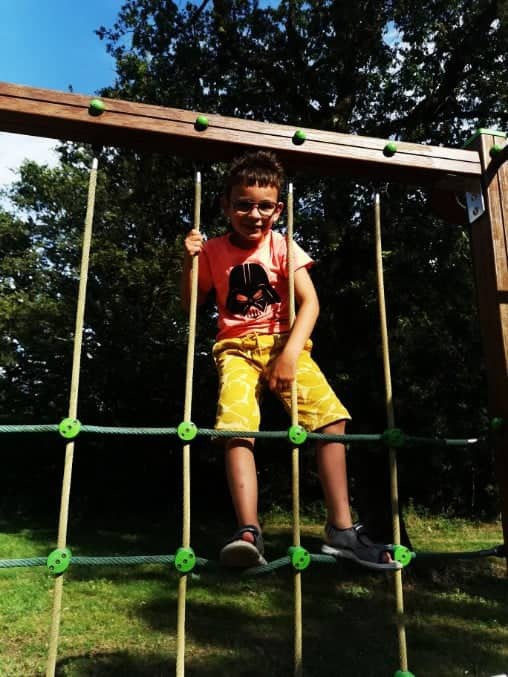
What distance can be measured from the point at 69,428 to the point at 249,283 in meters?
0.87

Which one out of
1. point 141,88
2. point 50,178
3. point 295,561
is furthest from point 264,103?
point 50,178

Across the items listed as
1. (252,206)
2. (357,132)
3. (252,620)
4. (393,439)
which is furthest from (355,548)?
(357,132)

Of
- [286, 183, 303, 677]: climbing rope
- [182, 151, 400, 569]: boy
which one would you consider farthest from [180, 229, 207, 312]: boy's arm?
[286, 183, 303, 677]: climbing rope

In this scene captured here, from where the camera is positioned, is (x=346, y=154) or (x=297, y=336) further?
(x=346, y=154)

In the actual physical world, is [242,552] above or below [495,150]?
below

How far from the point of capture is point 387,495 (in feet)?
21.4

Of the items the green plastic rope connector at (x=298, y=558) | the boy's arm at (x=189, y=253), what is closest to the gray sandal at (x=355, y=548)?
the green plastic rope connector at (x=298, y=558)

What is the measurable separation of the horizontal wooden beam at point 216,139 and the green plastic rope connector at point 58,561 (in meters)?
1.42

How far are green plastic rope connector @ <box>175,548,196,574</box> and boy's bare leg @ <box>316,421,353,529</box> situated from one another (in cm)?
52

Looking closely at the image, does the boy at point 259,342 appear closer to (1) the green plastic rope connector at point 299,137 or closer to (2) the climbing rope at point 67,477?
(1) the green plastic rope connector at point 299,137

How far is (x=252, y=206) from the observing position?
2285 mm

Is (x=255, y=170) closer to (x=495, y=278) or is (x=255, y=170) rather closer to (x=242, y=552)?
(x=495, y=278)

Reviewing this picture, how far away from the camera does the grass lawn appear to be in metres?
4.23

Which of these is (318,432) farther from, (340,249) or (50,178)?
(50,178)
